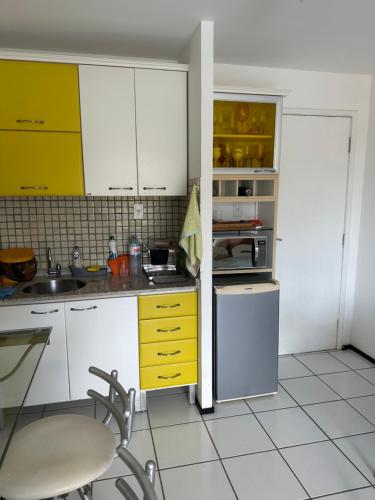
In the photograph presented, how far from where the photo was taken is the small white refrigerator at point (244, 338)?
91.2 inches

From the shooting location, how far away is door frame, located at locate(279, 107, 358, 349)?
2.94 meters

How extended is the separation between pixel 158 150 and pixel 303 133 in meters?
1.35

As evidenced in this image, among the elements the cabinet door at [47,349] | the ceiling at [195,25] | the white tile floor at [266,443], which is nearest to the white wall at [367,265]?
the white tile floor at [266,443]

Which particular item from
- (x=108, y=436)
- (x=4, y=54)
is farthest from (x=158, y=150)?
(x=108, y=436)

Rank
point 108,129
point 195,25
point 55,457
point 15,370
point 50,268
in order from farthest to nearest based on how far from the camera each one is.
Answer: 1. point 50,268
2. point 108,129
3. point 195,25
4. point 15,370
5. point 55,457

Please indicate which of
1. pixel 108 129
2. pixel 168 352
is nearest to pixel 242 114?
pixel 108 129

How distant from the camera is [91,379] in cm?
221

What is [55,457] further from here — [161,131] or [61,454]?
[161,131]

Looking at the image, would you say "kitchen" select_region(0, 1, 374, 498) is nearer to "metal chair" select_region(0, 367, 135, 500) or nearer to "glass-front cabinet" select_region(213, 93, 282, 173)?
"glass-front cabinet" select_region(213, 93, 282, 173)

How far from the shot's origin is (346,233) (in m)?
3.16

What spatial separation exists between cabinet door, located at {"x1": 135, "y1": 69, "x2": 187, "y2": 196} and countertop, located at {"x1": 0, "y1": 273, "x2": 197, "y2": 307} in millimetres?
635

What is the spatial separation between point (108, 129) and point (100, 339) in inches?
53.6

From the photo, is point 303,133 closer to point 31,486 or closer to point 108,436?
point 108,436

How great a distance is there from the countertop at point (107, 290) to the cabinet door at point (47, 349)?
46 millimetres
